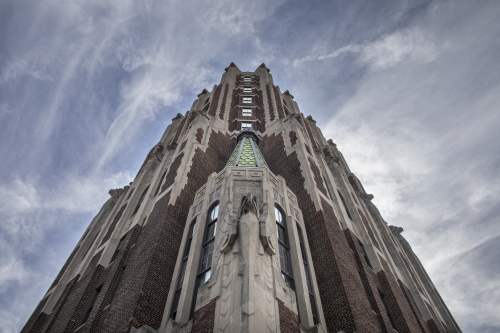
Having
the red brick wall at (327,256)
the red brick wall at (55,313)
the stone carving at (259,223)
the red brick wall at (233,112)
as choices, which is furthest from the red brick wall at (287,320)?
the red brick wall at (233,112)

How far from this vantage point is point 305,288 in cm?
1434

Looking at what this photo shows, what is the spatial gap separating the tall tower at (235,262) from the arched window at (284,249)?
64 mm

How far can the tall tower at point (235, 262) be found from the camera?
1168 centimetres

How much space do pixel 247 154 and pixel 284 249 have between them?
358 inches

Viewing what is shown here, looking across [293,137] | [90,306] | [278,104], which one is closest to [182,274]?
[90,306]

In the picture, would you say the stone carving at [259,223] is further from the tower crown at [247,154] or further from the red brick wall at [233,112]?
the red brick wall at [233,112]

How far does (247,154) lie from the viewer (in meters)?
23.6

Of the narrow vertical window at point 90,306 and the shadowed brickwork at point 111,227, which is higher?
the shadowed brickwork at point 111,227

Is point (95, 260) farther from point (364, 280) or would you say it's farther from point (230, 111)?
point (230, 111)

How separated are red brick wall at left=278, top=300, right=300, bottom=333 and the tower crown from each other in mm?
10609

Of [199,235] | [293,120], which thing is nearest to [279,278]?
[199,235]

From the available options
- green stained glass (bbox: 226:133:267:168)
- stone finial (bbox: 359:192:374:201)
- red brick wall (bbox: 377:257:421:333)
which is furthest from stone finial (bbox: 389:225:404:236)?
green stained glass (bbox: 226:133:267:168)

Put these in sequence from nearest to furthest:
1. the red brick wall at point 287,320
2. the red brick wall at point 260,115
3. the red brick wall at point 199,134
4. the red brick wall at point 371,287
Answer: the red brick wall at point 287,320 < the red brick wall at point 371,287 < the red brick wall at point 199,134 < the red brick wall at point 260,115

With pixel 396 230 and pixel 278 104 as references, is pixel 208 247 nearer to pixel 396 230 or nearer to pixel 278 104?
pixel 278 104
